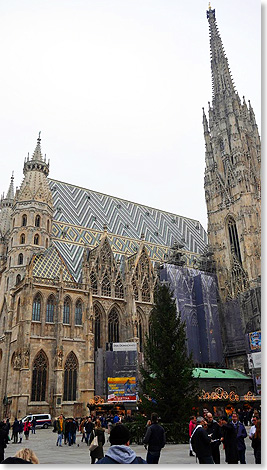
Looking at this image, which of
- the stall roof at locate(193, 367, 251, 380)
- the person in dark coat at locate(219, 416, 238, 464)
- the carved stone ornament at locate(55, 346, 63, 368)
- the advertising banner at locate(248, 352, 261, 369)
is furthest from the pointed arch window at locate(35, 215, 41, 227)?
the person in dark coat at locate(219, 416, 238, 464)

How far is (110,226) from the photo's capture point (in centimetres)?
5044

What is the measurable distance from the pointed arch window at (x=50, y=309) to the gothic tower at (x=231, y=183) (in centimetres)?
2162

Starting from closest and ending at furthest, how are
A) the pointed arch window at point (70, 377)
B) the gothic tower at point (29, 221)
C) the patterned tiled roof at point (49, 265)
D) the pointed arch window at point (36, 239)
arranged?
the pointed arch window at point (70, 377), the patterned tiled roof at point (49, 265), the gothic tower at point (29, 221), the pointed arch window at point (36, 239)

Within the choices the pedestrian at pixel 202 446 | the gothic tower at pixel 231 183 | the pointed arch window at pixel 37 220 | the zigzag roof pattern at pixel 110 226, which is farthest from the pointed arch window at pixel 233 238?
the pedestrian at pixel 202 446

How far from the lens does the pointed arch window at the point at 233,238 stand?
4876 cm

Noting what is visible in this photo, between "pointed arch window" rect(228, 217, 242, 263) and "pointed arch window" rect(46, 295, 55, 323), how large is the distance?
77.1ft

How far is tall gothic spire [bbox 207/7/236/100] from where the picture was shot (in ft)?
188

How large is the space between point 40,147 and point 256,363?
107 feet

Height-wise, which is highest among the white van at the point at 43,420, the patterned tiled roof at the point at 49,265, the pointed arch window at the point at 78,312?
the patterned tiled roof at the point at 49,265

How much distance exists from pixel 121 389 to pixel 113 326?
23.2ft

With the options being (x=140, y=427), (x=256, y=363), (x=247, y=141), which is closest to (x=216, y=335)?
(x=256, y=363)

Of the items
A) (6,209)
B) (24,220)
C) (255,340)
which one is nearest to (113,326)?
(24,220)

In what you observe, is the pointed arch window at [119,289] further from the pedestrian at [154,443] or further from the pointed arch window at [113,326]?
the pedestrian at [154,443]

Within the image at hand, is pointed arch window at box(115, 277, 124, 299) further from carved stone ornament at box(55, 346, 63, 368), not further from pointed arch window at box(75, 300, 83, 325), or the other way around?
carved stone ornament at box(55, 346, 63, 368)
